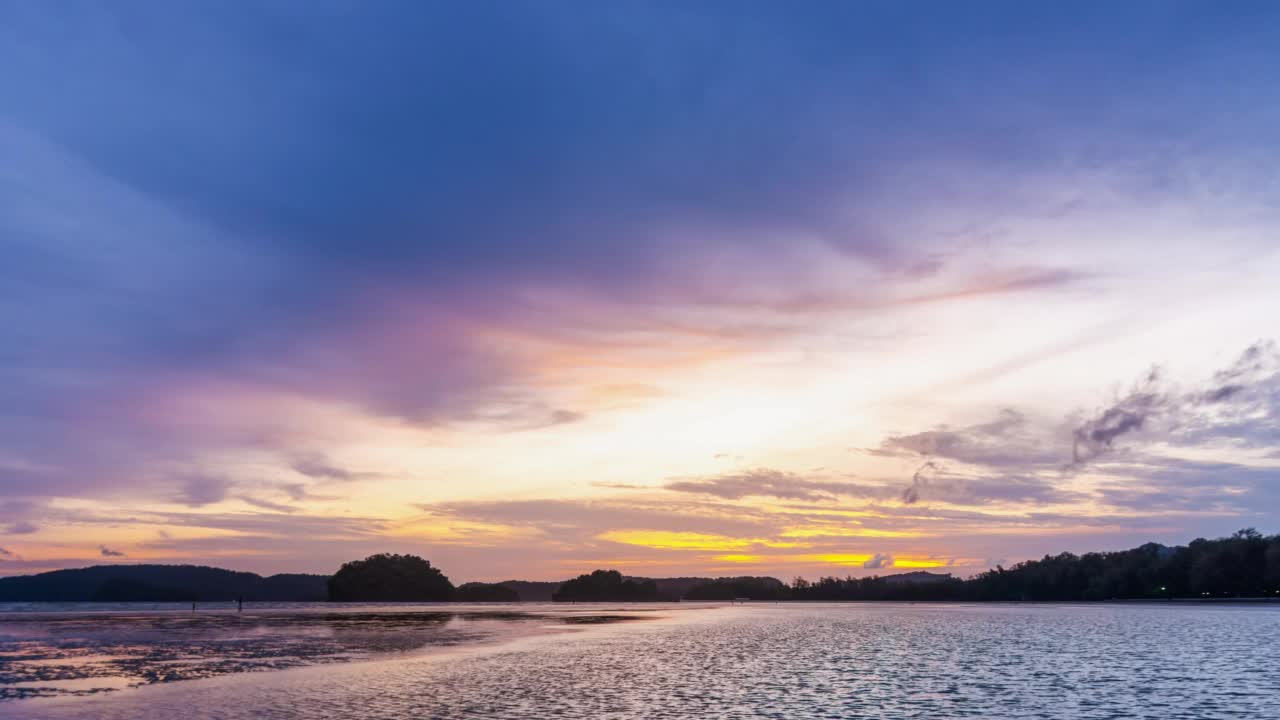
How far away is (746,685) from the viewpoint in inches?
2199

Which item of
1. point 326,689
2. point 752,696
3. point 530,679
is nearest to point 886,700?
point 752,696

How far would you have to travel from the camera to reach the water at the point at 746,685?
44.5 metres

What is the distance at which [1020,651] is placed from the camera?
281 feet

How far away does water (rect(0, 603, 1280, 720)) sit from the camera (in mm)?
44500

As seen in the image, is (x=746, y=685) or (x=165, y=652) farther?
(x=165, y=652)

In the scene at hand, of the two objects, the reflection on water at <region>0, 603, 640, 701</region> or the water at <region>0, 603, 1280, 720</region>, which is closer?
the water at <region>0, 603, 1280, 720</region>

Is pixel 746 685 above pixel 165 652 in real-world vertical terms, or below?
below

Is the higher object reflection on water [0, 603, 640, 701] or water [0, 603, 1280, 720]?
reflection on water [0, 603, 640, 701]

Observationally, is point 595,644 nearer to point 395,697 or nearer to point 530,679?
point 530,679

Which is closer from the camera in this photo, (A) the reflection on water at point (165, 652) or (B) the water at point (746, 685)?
(B) the water at point (746, 685)

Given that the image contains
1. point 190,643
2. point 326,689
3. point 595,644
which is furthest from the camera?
point 595,644

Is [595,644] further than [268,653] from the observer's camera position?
Yes

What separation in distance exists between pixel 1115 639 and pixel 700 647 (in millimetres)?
45830

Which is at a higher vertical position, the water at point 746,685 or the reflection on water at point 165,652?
the reflection on water at point 165,652
